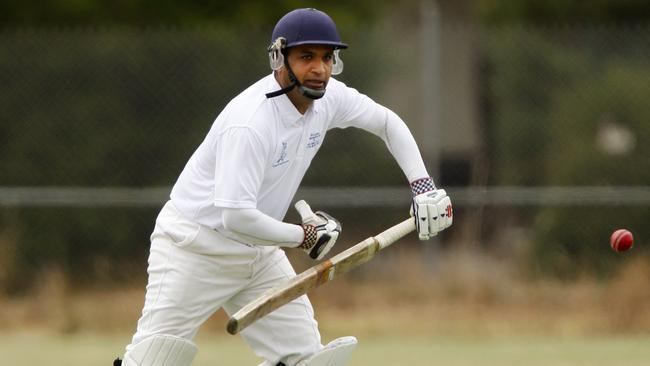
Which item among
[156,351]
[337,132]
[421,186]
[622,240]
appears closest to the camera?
[156,351]

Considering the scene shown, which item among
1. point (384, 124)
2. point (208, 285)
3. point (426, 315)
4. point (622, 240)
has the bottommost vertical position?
point (208, 285)

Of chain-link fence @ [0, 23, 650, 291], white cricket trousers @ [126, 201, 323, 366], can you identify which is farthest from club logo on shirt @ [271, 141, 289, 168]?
chain-link fence @ [0, 23, 650, 291]

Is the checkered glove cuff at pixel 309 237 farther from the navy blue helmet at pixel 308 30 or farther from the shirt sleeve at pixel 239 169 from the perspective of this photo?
the navy blue helmet at pixel 308 30

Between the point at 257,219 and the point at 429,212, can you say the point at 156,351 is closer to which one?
the point at 257,219

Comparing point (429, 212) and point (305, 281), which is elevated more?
point (429, 212)

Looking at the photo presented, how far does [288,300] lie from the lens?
591 cm

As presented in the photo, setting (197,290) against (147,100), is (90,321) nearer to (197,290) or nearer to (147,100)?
(147,100)

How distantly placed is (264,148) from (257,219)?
283mm

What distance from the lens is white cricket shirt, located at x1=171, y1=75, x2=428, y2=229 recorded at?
5645 millimetres

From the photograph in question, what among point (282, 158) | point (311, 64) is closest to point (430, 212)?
point (282, 158)

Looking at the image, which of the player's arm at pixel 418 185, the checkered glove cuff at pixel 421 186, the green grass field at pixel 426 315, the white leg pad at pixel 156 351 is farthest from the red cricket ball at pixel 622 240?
the green grass field at pixel 426 315

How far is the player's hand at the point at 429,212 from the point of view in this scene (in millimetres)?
6191

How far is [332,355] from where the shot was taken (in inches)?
237

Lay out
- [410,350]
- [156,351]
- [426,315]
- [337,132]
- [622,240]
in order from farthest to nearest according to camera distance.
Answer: [337,132] < [426,315] < [410,350] < [622,240] < [156,351]
